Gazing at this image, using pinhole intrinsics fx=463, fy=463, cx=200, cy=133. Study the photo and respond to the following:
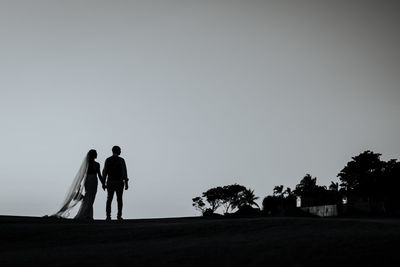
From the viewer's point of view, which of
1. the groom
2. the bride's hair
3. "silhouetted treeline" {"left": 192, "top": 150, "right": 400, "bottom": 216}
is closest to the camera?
the groom

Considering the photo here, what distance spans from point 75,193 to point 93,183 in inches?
35.0

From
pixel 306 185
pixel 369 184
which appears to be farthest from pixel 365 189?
pixel 306 185

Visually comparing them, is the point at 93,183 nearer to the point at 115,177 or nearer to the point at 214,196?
the point at 115,177

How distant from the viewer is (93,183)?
1562 centimetres

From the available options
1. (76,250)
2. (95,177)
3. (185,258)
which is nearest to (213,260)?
(185,258)

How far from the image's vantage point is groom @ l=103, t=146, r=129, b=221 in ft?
46.7

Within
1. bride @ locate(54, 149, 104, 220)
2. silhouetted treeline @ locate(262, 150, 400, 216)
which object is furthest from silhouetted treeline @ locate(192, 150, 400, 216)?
bride @ locate(54, 149, 104, 220)

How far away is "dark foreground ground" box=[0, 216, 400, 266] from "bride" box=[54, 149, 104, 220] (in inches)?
231

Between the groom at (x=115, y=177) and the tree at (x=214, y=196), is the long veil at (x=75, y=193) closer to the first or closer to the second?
the groom at (x=115, y=177)

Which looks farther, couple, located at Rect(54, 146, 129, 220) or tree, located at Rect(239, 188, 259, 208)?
tree, located at Rect(239, 188, 259, 208)

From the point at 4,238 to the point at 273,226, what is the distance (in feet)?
16.2

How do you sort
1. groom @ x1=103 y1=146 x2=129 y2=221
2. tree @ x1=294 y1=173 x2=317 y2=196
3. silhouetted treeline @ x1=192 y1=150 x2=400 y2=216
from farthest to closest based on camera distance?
tree @ x1=294 y1=173 x2=317 y2=196, silhouetted treeline @ x1=192 y1=150 x2=400 y2=216, groom @ x1=103 y1=146 x2=129 y2=221

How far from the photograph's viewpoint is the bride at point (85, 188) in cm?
1545

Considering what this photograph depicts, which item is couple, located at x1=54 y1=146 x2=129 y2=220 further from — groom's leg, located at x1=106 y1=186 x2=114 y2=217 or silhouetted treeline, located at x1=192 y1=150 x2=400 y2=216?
silhouetted treeline, located at x1=192 y1=150 x2=400 y2=216
